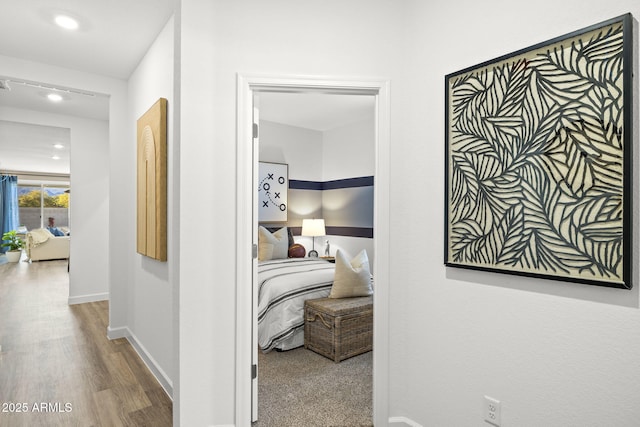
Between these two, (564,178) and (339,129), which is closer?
(564,178)

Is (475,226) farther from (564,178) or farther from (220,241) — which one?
(220,241)

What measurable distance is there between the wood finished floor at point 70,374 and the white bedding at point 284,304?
0.95 meters

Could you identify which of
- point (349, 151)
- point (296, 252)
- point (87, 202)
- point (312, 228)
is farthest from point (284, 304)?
point (87, 202)

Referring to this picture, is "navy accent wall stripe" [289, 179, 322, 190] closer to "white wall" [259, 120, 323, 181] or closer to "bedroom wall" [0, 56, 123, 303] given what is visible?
"white wall" [259, 120, 323, 181]

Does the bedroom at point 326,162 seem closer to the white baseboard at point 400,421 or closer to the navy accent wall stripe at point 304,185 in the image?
the navy accent wall stripe at point 304,185

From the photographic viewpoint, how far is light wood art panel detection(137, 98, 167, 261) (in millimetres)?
2508

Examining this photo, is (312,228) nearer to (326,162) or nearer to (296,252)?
(296,252)

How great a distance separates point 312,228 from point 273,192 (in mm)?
820

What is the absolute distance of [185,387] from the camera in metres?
1.84

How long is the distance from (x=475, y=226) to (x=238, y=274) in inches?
49.2

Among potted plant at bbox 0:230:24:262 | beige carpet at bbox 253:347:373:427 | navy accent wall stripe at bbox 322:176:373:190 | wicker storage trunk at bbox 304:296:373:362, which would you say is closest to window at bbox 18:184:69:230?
potted plant at bbox 0:230:24:262

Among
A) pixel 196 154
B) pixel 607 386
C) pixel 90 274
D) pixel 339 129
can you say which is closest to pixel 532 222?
pixel 607 386

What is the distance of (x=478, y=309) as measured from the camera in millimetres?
1651

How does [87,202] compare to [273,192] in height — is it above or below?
below
